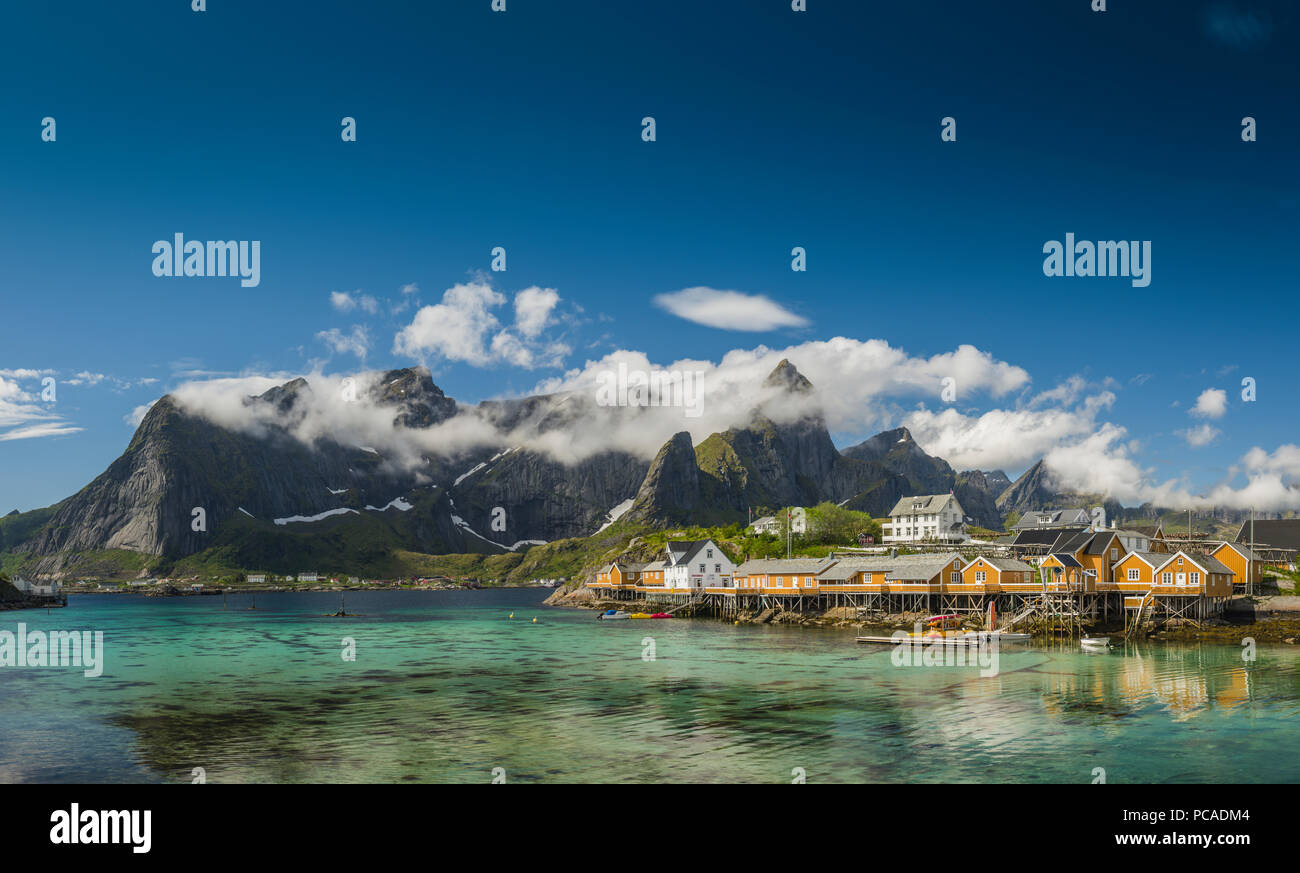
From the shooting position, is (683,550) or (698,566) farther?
(683,550)

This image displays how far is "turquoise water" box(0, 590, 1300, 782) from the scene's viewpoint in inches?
1173

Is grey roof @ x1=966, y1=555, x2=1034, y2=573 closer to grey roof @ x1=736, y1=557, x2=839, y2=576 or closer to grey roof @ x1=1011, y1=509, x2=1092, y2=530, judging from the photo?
grey roof @ x1=736, y1=557, x2=839, y2=576

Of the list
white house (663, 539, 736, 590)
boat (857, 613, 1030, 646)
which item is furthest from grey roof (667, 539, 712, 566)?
boat (857, 613, 1030, 646)

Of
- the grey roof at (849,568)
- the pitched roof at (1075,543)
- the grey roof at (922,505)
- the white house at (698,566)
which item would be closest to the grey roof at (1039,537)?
the pitched roof at (1075,543)

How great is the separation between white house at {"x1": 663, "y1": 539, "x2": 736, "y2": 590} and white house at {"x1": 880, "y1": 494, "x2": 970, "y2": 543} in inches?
1647

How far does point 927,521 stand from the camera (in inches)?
7096

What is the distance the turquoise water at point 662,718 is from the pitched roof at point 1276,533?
6910 centimetres

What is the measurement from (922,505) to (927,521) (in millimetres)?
4986

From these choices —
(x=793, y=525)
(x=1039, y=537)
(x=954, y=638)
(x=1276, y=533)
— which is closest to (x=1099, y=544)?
(x=954, y=638)

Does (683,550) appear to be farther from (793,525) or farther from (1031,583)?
(1031,583)
